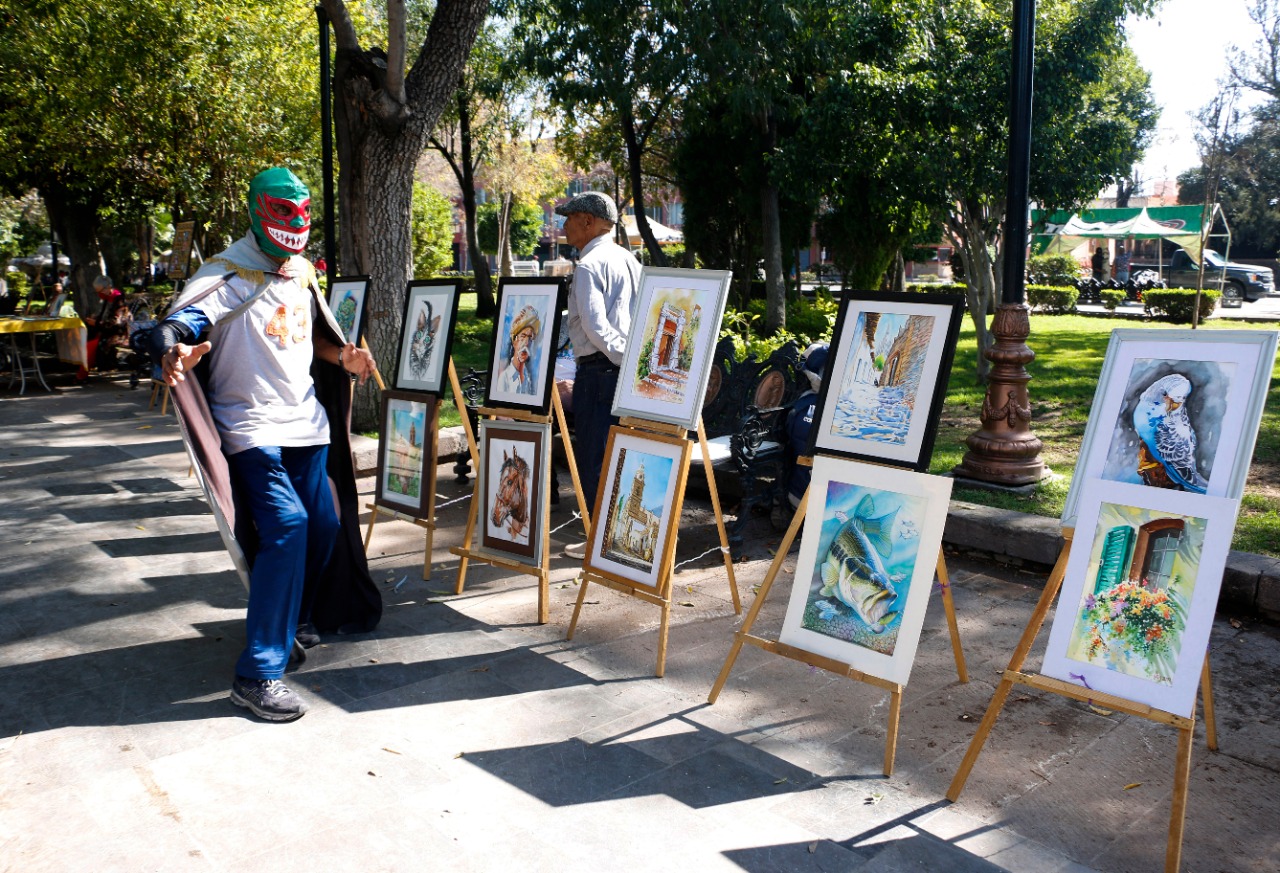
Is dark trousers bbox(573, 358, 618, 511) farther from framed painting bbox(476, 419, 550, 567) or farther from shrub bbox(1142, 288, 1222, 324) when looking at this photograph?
shrub bbox(1142, 288, 1222, 324)

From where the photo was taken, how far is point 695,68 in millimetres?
15750

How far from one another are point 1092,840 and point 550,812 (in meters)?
1.61

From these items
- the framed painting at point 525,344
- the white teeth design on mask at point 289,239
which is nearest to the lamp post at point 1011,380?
the framed painting at point 525,344

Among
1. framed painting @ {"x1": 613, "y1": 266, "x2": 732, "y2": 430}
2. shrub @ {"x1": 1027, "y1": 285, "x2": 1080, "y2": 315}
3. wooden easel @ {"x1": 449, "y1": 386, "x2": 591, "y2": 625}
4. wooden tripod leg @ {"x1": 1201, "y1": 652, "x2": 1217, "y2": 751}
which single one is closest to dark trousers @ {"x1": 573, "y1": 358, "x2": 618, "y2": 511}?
wooden easel @ {"x1": 449, "y1": 386, "x2": 591, "y2": 625}

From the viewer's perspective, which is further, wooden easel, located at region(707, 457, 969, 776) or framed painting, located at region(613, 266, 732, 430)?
framed painting, located at region(613, 266, 732, 430)

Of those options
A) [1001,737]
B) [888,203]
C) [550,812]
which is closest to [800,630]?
[1001,737]

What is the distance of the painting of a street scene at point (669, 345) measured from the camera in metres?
4.48

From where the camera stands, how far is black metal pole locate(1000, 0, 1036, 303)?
5793 millimetres

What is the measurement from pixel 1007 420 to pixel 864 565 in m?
3.43

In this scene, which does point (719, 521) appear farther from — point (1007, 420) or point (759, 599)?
point (1007, 420)

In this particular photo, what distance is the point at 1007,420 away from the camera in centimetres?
666

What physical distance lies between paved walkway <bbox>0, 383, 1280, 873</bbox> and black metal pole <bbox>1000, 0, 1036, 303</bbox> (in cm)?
192

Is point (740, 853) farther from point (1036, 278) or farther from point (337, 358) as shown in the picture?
point (1036, 278)

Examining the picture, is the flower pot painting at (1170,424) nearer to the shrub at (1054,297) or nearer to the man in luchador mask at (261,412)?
the man in luchador mask at (261,412)
